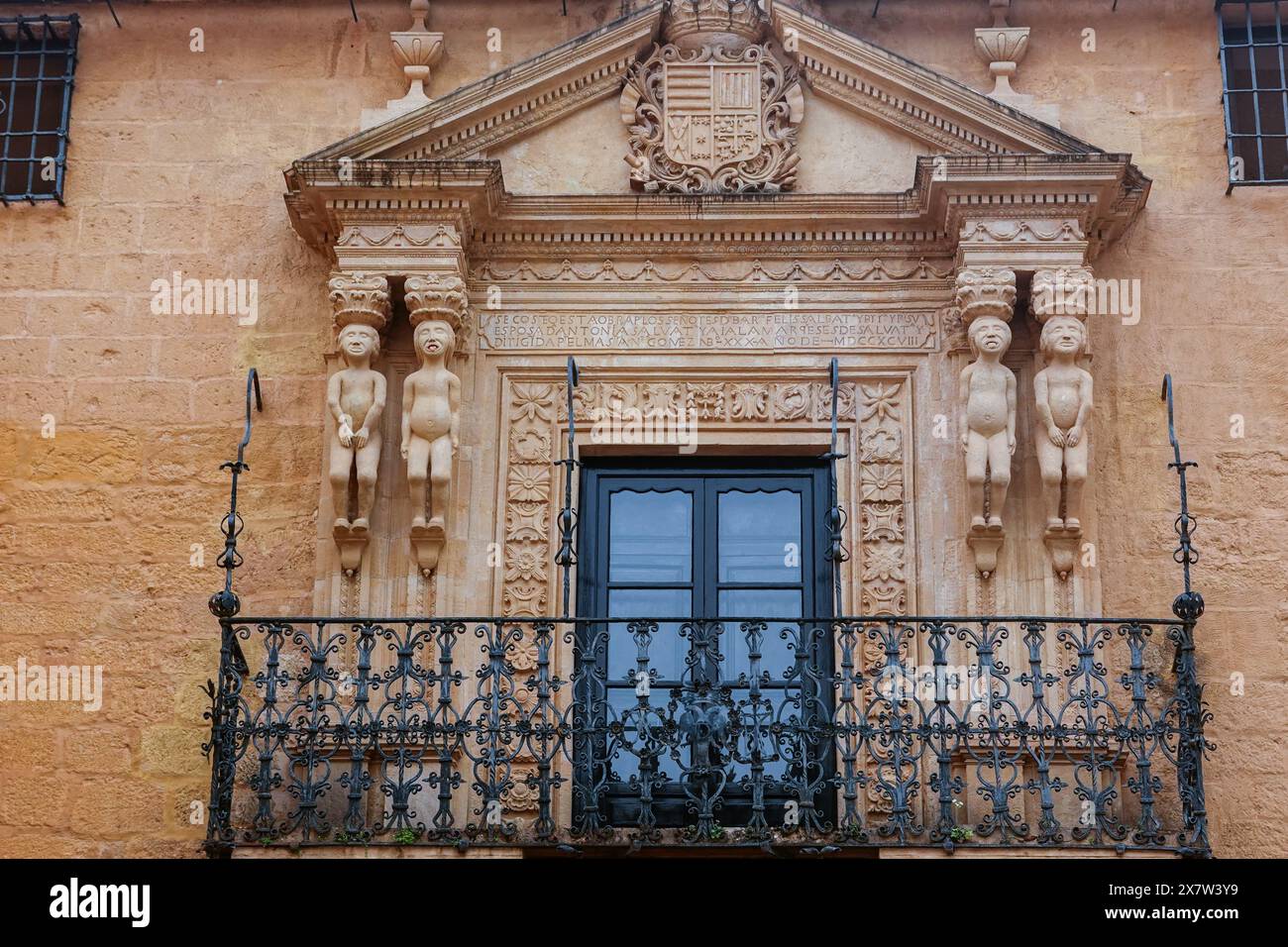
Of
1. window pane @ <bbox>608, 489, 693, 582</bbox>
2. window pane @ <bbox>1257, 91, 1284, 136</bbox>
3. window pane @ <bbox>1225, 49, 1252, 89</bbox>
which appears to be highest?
window pane @ <bbox>1225, 49, 1252, 89</bbox>

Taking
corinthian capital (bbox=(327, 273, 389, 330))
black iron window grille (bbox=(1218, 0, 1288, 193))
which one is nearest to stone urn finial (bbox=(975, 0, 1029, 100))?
black iron window grille (bbox=(1218, 0, 1288, 193))

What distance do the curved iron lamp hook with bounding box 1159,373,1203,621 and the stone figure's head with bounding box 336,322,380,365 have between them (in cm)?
362

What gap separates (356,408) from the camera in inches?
Result: 409

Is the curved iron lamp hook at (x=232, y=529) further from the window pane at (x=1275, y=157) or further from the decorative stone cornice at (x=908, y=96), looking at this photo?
the window pane at (x=1275, y=157)

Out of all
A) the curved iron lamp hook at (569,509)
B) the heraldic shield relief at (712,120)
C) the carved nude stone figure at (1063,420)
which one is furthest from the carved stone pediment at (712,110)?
the carved nude stone figure at (1063,420)

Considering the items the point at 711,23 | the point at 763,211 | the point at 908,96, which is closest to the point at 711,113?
the point at 711,23

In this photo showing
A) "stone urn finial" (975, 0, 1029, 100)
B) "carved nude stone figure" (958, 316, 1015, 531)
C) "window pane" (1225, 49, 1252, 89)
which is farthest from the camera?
"window pane" (1225, 49, 1252, 89)

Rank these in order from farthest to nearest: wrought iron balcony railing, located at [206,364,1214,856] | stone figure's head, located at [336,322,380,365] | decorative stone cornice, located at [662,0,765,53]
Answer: decorative stone cornice, located at [662,0,765,53]
stone figure's head, located at [336,322,380,365]
wrought iron balcony railing, located at [206,364,1214,856]

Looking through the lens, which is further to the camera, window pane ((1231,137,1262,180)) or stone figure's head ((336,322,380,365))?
window pane ((1231,137,1262,180))

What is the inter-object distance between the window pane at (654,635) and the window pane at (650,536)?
0.07m

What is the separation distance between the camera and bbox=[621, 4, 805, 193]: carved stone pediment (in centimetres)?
1102

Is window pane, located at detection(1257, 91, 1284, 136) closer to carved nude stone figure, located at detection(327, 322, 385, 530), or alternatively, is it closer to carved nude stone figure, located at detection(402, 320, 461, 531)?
carved nude stone figure, located at detection(402, 320, 461, 531)

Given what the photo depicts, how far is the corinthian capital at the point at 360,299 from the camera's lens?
10.5 m
